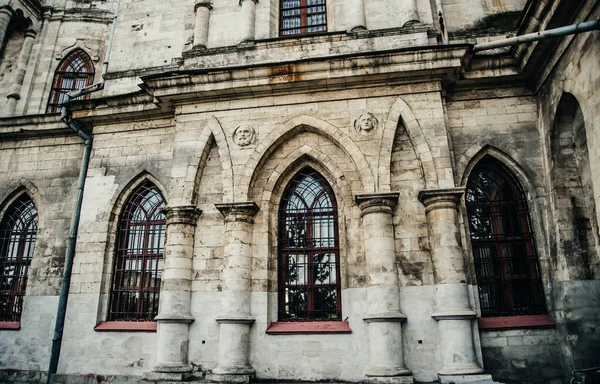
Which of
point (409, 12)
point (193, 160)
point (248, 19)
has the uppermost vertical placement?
point (248, 19)

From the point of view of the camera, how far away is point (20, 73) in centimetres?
1292

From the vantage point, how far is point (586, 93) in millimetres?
6672

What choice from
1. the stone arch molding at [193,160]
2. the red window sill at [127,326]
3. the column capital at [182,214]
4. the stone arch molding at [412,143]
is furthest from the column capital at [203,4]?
the red window sill at [127,326]

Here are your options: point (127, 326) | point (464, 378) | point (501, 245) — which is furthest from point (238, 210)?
point (501, 245)

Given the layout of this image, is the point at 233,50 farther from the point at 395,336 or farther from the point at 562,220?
the point at 562,220

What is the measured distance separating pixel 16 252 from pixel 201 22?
7.83 m

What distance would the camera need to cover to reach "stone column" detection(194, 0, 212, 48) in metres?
10.1

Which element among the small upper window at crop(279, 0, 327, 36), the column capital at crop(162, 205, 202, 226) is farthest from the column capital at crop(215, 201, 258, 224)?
the small upper window at crop(279, 0, 327, 36)

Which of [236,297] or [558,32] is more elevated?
[558,32]

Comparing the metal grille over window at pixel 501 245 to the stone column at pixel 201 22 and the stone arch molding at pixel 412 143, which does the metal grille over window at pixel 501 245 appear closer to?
the stone arch molding at pixel 412 143

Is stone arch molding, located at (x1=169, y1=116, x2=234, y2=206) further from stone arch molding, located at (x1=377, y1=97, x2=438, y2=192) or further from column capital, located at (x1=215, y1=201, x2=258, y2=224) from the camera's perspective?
stone arch molding, located at (x1=377, y1=97, x2=438, y2=192)

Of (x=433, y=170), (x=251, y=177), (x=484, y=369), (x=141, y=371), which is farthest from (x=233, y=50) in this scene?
(x=484, y=369)

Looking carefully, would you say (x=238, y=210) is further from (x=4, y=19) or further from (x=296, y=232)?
(x=4, y=19)

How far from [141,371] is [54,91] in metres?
9.33
